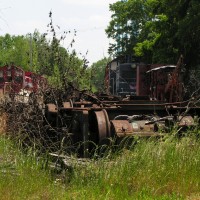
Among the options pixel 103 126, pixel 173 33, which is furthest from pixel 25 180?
pixel 173 33

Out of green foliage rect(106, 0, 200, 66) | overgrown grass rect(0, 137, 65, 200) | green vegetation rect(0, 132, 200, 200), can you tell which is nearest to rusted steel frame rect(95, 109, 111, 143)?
green vegetation rect(0, 132, 200, 200)

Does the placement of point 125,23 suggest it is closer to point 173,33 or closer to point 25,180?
point 173,33

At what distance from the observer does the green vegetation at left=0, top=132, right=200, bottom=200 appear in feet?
17.2

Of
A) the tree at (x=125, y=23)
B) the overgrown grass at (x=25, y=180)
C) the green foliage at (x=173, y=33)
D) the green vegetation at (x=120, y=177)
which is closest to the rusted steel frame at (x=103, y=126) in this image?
the green vegetation at (x=120, y=177)

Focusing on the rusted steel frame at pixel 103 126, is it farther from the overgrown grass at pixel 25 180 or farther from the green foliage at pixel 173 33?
the green foliage at pixel 173 33

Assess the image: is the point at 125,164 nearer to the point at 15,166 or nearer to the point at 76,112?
the point at 15,166

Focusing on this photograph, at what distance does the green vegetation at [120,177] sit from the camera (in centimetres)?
523

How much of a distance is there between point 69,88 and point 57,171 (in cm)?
333

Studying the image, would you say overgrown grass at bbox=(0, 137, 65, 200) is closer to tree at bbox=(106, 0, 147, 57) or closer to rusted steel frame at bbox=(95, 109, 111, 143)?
rusted steel frame at bbox=(95, 109, 111, 143)

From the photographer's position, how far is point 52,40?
10.2 m

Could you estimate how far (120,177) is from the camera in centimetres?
564

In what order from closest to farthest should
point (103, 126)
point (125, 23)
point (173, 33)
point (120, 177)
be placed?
point (120, 177), point (103, 126), point (173, 33), point (125, 23)

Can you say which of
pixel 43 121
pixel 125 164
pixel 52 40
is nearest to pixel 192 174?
pixel 125 164

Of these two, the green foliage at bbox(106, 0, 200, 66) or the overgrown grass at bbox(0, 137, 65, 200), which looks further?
the green foliage at bbox(106, 0, 200, 66)
